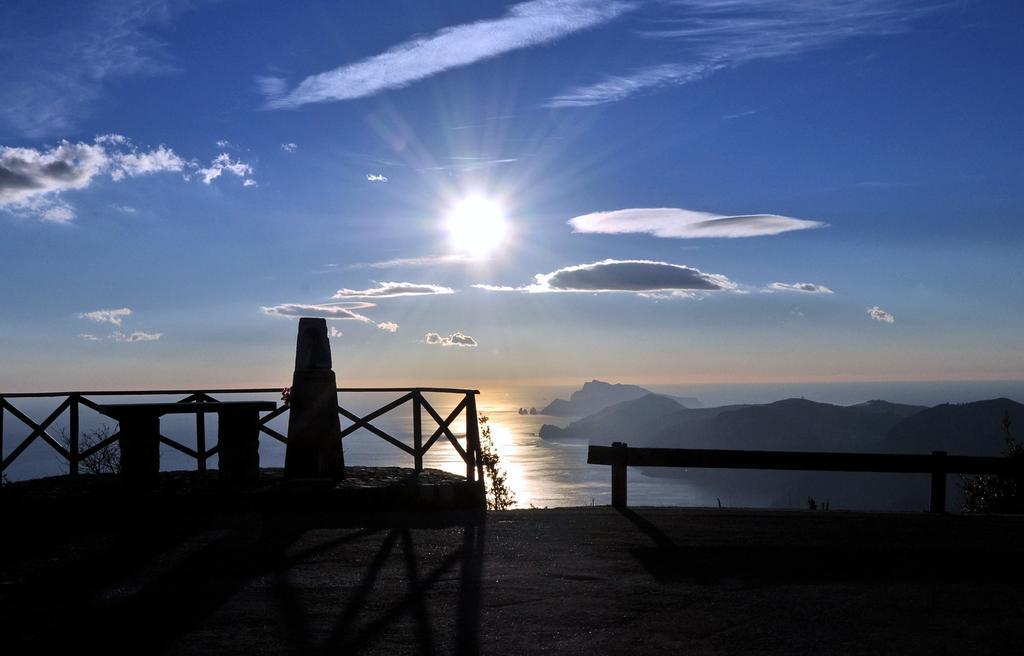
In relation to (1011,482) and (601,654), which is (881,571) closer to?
(601,654)

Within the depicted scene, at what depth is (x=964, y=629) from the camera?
5961mm

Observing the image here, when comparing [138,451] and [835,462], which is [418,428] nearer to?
[138,451]

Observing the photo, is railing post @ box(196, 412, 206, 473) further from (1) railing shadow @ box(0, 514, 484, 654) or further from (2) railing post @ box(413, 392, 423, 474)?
(1) railing shadow @ box(0, 514, 484, 654)

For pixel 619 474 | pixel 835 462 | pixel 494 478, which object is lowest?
pixel 494 478

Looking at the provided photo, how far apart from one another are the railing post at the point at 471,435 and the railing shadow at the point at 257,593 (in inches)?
123

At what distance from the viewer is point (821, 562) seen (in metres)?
8.20

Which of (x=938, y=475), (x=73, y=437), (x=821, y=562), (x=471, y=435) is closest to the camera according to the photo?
(x=821, y=562)

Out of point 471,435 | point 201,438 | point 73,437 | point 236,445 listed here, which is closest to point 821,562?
point 471,435

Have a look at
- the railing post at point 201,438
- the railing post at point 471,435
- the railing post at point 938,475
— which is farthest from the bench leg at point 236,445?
the railing post at point 938,475

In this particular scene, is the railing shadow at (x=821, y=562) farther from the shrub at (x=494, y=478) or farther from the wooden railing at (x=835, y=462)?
the shrub at (x=494, y=478)

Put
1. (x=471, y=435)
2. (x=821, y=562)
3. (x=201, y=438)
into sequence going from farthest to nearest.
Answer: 1. (x=201, y=438)
2. (x=471, y=435)
3. (x=821, y=562)

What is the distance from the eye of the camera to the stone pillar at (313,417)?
1281cm

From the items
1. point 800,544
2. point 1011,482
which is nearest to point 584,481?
point 1011,482

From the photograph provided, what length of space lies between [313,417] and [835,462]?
7307 mm
